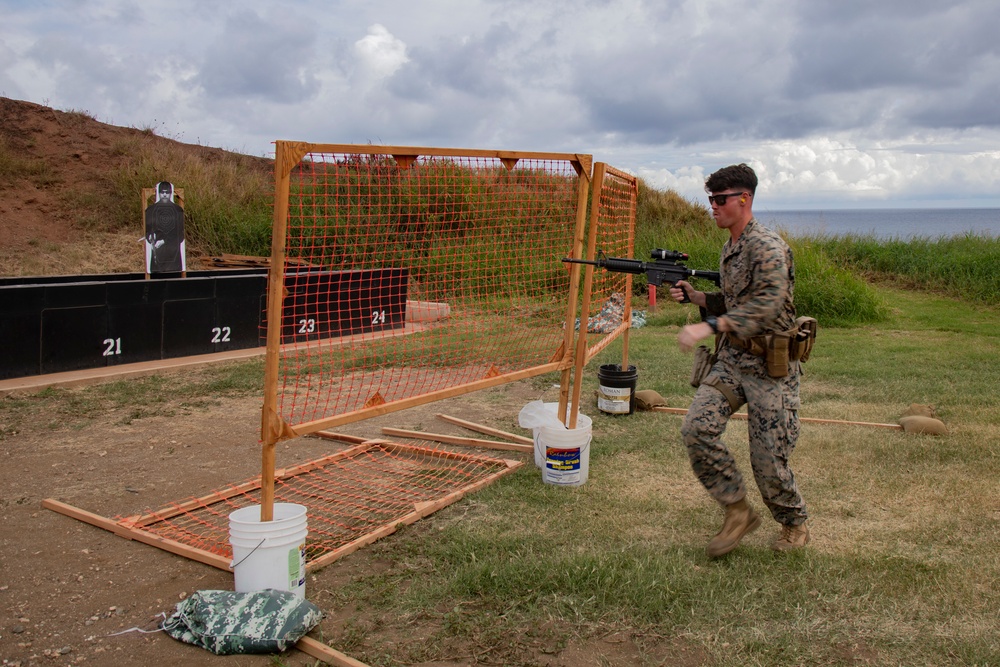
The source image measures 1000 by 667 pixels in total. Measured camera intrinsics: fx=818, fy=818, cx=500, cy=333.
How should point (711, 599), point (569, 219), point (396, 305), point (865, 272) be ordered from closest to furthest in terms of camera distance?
point (711, 599), point (569, 219), point (396, 305), point (865, 272)

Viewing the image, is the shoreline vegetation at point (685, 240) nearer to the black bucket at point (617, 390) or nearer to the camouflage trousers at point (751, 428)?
the black bucket at point (617, 390)

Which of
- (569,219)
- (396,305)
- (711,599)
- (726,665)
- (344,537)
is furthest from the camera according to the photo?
(396,305)

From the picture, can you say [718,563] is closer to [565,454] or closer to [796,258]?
[565,454]

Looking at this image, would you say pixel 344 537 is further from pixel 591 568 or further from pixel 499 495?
pixel 591 568

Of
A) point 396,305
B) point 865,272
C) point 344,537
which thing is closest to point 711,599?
point 344,537

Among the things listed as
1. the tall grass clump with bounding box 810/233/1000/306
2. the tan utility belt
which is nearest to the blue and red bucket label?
the tan utility belt

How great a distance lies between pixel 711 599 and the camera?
3822 mm

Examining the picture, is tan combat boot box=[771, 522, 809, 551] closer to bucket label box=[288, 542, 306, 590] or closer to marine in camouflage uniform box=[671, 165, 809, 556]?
marine in camouflage uniform box=[671, 165, 809, 556]

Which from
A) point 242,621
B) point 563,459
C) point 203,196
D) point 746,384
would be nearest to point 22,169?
point 203,196

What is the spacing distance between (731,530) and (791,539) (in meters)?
0.39

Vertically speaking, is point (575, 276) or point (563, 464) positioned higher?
point (575, 276)

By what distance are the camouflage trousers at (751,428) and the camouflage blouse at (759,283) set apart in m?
0.25

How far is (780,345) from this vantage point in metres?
4.08

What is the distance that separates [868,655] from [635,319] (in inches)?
401
